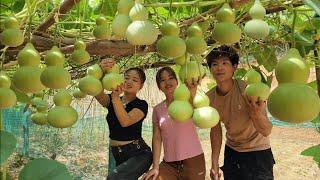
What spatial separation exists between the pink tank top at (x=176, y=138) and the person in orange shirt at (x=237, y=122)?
0.58 feet

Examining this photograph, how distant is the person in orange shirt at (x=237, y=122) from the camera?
229cm

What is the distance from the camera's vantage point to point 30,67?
3.25 ft

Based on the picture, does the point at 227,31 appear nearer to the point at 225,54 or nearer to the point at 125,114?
the point at 225,54

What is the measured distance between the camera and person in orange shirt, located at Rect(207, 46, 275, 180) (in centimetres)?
229

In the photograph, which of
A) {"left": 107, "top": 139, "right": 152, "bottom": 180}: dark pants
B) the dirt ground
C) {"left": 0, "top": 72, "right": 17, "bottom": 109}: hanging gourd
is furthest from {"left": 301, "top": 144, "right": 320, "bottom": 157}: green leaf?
Result: the dirt ground

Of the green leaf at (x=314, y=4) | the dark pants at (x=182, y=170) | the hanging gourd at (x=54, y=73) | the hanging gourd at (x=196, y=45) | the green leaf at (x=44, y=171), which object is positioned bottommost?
the dark pants at (x=182, y=170)

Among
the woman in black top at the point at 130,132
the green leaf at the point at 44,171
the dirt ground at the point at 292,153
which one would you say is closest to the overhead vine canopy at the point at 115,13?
the woman in black top at the point at 130,132

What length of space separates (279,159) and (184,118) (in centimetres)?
570

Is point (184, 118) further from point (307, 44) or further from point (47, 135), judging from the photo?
point (47, 135)

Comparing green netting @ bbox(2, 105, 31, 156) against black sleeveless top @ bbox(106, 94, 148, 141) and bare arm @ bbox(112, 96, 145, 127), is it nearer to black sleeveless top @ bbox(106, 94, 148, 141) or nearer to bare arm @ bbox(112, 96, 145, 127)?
black sleeveless top @ bbox(106, 94, 148, 141)

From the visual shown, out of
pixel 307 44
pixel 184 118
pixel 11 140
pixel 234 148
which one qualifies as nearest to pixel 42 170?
pixel 11 140

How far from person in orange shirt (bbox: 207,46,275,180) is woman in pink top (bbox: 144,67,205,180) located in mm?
129

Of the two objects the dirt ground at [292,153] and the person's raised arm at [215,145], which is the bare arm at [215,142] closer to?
the person's raised arm at [215,145]

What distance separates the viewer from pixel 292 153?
7020 mm
